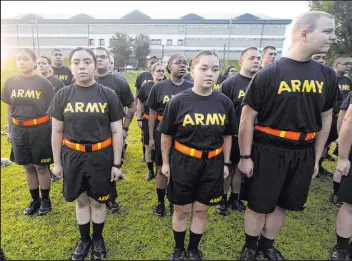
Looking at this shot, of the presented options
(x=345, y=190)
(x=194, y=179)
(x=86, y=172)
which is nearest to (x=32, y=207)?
(x=86, y=172)

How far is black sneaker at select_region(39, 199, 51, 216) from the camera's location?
3.96 meters

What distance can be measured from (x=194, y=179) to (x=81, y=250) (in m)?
1.72

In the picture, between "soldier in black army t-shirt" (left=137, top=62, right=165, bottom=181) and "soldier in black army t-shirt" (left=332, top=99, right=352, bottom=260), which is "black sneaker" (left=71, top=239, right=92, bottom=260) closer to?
"soldier in black army t-shirt" (left=137, top=62, right=165, bottom=181)

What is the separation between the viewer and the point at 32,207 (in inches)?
157

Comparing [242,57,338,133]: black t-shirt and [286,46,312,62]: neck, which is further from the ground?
[286,46,312,62]: neck

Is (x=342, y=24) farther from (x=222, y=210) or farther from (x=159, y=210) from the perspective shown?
(x=159, y=210)

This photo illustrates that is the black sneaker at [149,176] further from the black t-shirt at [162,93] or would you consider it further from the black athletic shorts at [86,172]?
the black athletic shorts at [86,172]

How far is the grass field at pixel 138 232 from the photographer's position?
10.6 feet

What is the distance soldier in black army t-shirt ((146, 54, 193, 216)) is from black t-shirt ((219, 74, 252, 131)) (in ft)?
2.15

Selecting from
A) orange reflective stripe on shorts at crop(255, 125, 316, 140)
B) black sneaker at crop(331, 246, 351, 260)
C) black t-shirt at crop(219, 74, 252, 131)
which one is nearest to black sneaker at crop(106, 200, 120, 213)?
black t-shirt at crop(219, 74, 252, 131)

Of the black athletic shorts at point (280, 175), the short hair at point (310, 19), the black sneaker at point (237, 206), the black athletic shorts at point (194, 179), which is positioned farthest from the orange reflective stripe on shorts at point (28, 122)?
the short hair at point (310, 19)

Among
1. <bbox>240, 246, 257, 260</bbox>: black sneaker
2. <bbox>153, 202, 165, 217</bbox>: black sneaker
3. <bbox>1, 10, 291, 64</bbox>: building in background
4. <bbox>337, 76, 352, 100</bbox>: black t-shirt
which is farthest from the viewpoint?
<bbox>1, 10, 291, 64</bbox>: building in background

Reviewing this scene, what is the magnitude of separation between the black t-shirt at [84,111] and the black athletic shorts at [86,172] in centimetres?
17

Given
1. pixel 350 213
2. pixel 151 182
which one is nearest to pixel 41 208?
pixel 151 182
